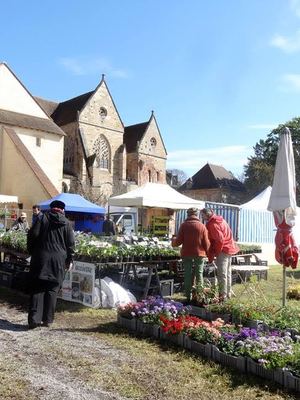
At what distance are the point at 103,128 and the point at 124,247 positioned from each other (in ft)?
139

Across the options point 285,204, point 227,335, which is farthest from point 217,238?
point 227,335

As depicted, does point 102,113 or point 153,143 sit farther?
point 153,143

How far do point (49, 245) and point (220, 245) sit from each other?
3344mm

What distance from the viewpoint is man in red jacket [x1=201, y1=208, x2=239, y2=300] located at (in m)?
8.20

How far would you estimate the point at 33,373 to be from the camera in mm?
4387

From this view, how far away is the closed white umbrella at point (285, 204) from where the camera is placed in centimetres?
737

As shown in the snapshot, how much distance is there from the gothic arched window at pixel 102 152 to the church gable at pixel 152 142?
5.65 meters

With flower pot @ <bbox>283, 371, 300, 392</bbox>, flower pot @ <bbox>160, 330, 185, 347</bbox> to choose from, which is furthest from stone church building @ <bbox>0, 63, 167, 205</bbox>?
flower pot @ <bbox>283, 371, 300, 392</bbox>

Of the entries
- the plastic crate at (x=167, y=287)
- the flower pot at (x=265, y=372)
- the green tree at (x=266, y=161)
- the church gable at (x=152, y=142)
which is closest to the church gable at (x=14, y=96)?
the church gable at (x=152, y=142)

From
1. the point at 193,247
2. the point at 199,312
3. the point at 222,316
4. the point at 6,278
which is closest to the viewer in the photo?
the point at 222,316

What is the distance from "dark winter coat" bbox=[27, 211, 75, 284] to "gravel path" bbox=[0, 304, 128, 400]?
81cm

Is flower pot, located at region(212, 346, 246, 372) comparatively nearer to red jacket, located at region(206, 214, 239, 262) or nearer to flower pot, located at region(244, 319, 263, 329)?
flower pot, located at region(244, 319, 263, 329)

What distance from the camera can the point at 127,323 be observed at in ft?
20.9

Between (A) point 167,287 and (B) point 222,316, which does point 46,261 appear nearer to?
(B) point 222,316
